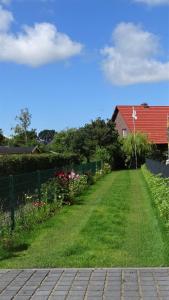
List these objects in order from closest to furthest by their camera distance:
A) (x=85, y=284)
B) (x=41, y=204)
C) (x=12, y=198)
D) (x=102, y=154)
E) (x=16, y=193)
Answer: (x=85, y=284)
(x=12, y=198)
(x=16, y=193)
(x=41, y=204)
(x=102, y=154)

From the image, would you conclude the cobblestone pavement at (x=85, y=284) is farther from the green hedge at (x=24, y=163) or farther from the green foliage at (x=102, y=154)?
the green foliage at (x=102, y=154)

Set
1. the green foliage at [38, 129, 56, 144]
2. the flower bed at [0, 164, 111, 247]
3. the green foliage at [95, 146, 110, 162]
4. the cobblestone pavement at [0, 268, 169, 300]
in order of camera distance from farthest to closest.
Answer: the green foliage at [38, 129, 56, 144] < the green foliage at [95, 146, 110, 162] < the flower bed at [0, 164, 111, 247] < the cobblestone pavement at [0, 268, 169, 300]

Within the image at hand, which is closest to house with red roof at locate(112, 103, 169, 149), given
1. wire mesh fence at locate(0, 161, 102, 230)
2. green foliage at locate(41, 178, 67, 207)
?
green foliage at locate(41, 178, 67, 207)

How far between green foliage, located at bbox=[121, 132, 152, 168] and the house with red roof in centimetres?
725

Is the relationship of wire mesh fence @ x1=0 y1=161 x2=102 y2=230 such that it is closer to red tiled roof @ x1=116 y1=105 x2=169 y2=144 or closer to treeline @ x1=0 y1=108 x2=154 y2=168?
treeline @ x1=0 y1=108 x2=154 y2=168

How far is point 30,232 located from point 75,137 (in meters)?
47.8

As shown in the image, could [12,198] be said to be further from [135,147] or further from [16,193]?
[135,147]

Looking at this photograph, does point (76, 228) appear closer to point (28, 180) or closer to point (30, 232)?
point (30, 232)

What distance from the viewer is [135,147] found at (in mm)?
58062

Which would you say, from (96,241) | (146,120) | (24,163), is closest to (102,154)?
(146,120)

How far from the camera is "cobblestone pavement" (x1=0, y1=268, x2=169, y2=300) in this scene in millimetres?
6141

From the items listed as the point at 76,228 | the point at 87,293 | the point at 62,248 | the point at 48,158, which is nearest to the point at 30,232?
the point at 76,228

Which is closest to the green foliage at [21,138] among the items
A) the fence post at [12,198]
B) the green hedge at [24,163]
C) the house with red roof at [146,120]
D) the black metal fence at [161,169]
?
the house with red roof at [146,120]

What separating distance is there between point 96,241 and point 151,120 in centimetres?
6350
